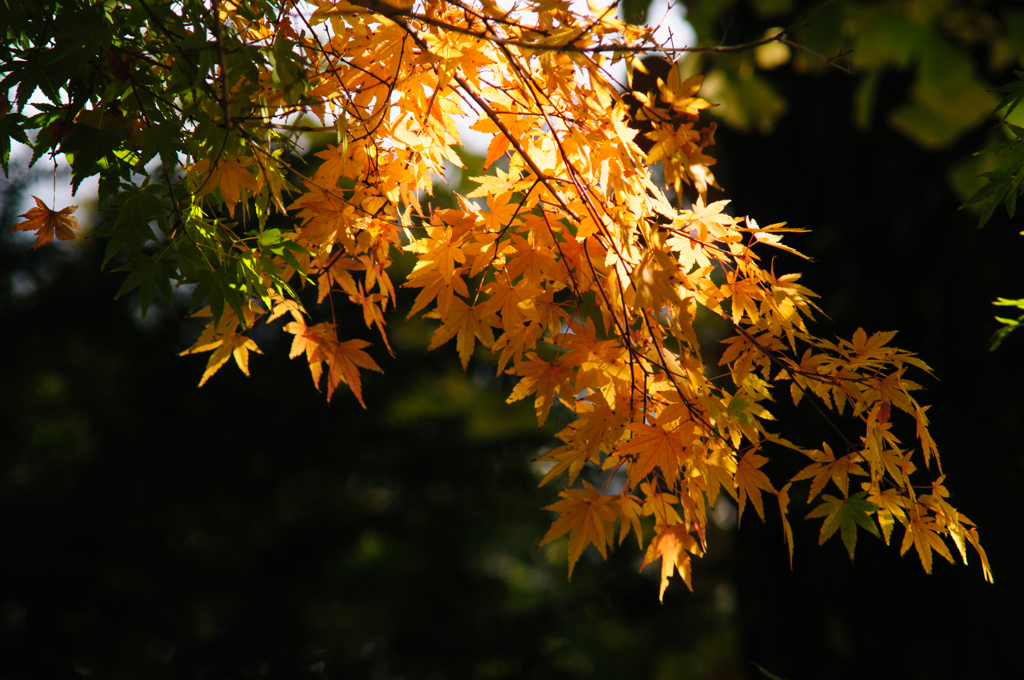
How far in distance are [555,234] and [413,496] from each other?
421 centimetres

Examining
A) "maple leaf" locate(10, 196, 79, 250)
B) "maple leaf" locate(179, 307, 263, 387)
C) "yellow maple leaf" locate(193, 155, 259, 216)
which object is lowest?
"maple leaf" locate(179, 307, 263, 387)

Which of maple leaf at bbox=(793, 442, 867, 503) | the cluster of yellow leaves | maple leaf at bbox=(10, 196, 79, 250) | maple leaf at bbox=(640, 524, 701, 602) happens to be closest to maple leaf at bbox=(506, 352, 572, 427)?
the cluster of yellow leaves

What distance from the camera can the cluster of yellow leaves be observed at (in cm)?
92

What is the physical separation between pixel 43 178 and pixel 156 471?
1966 millimetres

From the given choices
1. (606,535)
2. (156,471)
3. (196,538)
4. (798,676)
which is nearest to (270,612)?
(196,538)

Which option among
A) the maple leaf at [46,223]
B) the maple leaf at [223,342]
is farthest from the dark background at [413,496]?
Answer: the maple leaf at [46,223]

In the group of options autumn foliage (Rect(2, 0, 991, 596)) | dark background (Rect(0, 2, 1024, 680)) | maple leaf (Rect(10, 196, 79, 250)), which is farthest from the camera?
dark background (Rect(0, 2, 1024, 680))

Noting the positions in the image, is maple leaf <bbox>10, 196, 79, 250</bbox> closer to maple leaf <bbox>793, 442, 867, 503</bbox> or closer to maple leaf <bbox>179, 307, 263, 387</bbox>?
maple leaf <bbox>179, 307, 263, 387</bbox>

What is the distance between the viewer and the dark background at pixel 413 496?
2029 mm

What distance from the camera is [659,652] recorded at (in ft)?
18.7

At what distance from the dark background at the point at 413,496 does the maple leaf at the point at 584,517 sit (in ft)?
5.25

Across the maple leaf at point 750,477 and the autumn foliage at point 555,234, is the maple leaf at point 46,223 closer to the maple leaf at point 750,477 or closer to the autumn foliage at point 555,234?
the autumn foliage at point 555,234

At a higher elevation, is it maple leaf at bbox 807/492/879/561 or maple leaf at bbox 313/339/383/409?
maple leaf at bbox 313/339/383/409

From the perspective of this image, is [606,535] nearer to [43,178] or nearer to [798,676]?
[798,676]
